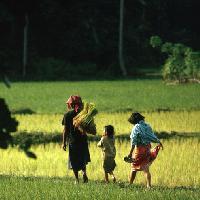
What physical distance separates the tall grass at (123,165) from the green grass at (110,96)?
1015cm

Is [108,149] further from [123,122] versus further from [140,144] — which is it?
[123,122]

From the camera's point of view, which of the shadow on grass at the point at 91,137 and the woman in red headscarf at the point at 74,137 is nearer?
the woman in red headscarf at the point at 74,137

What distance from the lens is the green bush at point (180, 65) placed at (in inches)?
1604

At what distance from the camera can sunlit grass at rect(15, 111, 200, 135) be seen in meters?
19.0

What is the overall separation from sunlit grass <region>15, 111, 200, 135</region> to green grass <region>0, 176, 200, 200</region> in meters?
7.05

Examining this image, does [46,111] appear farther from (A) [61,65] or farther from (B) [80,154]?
(A) [61,65]

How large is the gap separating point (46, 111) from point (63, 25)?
2772 centimetres

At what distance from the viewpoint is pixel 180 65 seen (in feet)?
134

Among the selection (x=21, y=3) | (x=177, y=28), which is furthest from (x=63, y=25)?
(x=21, y=3)

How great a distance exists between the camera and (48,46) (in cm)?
5381

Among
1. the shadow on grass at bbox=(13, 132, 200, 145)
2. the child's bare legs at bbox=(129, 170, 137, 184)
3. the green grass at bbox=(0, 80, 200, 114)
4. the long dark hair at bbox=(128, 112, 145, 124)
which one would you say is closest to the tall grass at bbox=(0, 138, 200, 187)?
the child's bare legs at bbox=(129, 170, 137, 184)

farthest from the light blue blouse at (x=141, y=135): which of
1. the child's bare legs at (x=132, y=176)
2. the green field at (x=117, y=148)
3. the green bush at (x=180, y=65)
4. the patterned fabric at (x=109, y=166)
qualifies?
the green bush at (x=180, y=65)

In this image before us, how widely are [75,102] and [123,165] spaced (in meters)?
1.95

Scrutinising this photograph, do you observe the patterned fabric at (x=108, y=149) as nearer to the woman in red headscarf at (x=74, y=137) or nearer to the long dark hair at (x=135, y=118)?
the woman in red headscarf at (x=74, y=137)
